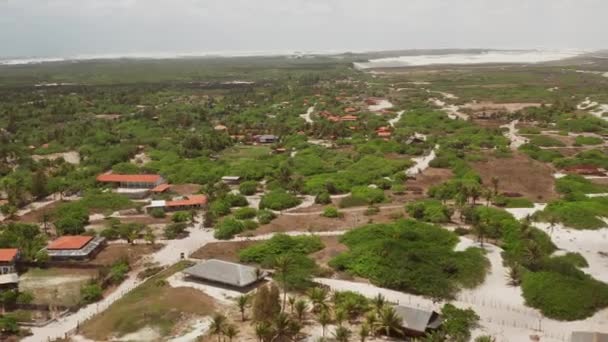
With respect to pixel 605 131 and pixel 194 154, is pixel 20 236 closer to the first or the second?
pixel 194 154

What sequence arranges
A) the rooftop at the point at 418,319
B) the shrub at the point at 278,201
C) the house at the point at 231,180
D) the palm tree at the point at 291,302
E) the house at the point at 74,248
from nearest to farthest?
the rooftop at the point at 418,319, the palm tree at the point at 291,302, the house at the point at 74,248, the shrub at the point at 278,201, the house at the point at 231,180

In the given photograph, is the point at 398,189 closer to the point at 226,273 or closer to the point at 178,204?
the point at 178,204

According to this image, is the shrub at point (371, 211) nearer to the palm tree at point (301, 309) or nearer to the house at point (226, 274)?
the house at point (226, 274)

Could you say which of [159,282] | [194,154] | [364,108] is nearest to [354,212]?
[159,282]

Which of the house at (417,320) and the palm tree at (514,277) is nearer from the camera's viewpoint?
the house at (417,320)

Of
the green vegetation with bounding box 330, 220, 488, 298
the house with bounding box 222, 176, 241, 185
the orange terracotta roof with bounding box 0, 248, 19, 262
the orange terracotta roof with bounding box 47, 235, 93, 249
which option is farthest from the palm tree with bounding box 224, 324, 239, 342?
the house with bounding box 222, 176, 241, 185

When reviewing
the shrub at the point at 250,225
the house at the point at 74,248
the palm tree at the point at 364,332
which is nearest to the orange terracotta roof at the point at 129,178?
the house at the point at 74,248
